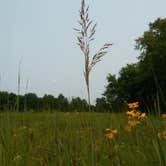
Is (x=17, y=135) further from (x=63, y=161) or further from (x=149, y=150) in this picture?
(x=149, y=150)

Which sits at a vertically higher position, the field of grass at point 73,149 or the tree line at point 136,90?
the tree line at point 136,90

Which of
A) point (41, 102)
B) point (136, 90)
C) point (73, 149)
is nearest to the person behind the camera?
point (73, 149)

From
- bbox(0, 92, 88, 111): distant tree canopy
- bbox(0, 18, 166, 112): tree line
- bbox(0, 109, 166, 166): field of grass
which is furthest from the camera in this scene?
bbox(0, 92, 88, 111): distant tree canopy

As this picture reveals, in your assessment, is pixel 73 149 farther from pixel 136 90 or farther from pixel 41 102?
pixel 136 90

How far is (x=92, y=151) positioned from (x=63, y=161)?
1.93 ft

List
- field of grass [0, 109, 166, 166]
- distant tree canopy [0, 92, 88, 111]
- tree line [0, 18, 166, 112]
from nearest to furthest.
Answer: field of grass [0, 109, 166, 166], tree line [0, 18, 166, 112], distant tree canopy [0, 92, 88, 111]

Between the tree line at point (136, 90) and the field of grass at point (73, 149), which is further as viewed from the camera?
the tree line at point (136, 90)

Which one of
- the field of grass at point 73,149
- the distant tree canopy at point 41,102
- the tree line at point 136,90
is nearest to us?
the field of grass at point 73,149

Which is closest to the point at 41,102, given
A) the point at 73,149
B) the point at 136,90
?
the point at 73,149

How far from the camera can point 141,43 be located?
158 ft

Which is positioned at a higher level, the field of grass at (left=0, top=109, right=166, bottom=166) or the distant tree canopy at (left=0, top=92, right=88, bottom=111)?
the distant tree canopy at (left=0, top=92, right=88, bottom=111)

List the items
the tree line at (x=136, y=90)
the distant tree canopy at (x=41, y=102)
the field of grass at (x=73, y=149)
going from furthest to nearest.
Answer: the distant tree canopy at (x=41, y=102) → the tree line at (x=136, y=90) → the field of grass at (x=73, y=149)

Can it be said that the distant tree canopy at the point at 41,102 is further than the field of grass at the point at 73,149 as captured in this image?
Yes

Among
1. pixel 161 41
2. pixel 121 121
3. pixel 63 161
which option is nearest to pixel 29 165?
pixel 63 161
